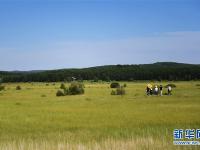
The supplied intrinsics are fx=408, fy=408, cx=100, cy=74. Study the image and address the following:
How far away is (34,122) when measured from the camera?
24.7 metres

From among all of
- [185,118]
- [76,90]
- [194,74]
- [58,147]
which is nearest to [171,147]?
[58,147]

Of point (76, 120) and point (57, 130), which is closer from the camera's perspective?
point (57, 130)

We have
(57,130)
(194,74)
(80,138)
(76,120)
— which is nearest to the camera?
(80,138)

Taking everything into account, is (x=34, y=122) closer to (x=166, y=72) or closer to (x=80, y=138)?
(x=80, y=138)

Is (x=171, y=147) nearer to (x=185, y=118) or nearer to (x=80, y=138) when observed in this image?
(x=80, y=138)

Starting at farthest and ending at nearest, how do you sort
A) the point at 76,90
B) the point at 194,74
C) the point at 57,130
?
the point at 194,74 → the point at 76,90 → the point at 57,130

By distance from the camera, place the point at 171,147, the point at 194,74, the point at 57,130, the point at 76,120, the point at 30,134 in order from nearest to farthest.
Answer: the point at 171,147
the point at 30,134
the point at 57,130
the point at 76,120
the point at 194,74

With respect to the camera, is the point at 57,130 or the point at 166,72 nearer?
the point at 57,130

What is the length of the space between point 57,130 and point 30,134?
1.91 metres

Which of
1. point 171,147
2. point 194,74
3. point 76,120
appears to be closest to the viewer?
point 171,147

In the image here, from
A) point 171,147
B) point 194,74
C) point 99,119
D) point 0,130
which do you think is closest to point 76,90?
point 99,119

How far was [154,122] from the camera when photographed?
23.3m

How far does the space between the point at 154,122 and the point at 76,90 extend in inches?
1463

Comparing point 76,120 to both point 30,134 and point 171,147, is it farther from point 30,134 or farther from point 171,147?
point 171,147
